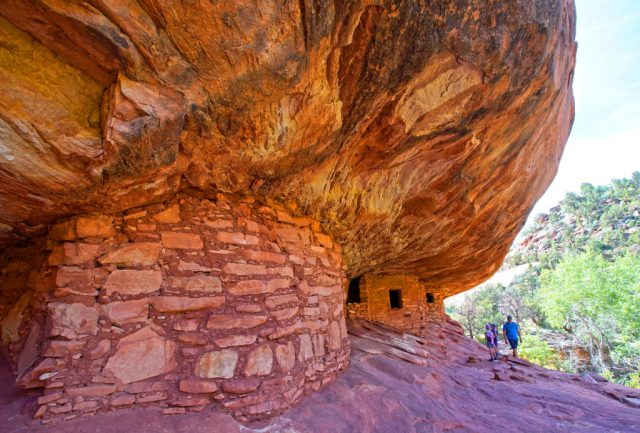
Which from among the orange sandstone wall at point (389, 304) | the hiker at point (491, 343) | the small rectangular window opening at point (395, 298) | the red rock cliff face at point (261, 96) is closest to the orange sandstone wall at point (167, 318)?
the red rock cliff face at point (261, 96)

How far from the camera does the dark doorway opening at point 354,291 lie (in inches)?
307

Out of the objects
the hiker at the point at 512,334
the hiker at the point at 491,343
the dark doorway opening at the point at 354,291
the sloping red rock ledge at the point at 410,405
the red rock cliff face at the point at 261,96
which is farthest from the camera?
the dark doorway opening at the point at 354,291

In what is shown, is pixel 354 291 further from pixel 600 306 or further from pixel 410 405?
pixel 600 306

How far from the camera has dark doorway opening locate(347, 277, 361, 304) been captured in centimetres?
780

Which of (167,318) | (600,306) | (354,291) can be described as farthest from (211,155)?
(600,306)

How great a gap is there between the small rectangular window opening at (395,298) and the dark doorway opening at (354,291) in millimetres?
810

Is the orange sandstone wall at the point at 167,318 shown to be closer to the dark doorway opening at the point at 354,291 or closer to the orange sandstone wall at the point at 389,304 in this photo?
the orange sandstone wall at the point at 389,304

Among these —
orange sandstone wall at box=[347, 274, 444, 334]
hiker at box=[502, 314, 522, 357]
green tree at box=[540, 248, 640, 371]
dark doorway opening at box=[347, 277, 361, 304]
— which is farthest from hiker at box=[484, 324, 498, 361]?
green tree at box=[540, 248, 640, 371]

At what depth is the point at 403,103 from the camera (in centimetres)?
246

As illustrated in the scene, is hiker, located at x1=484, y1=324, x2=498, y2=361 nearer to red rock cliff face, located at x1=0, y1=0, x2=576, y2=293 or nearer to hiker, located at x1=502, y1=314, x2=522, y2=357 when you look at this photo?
hiker, located at x1=502, y1=314, x2=522, y2=357

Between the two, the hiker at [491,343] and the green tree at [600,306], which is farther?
the green tree at [600,306]


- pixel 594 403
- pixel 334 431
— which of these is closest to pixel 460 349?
pixel 594 403

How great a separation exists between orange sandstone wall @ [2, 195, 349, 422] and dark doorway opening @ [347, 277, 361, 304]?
5.13 metres

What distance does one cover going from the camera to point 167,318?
2084mm
